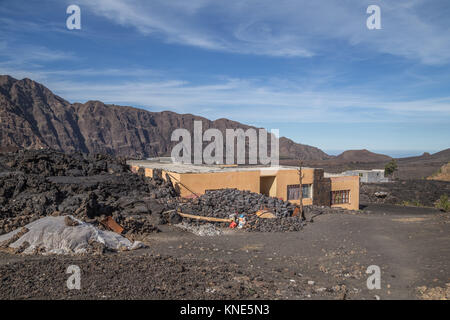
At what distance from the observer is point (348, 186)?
25.1 m

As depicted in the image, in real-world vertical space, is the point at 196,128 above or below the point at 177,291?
above

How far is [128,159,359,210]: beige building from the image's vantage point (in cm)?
1886

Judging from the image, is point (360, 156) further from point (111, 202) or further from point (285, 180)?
point (111, 202)

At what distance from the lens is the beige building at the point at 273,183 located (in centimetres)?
1886

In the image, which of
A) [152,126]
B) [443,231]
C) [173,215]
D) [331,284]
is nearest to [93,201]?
[173,215]

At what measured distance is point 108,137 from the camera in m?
124

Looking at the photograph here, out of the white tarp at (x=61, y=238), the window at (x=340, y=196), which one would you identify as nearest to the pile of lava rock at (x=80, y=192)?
the white tarp at (x=61, y=238)

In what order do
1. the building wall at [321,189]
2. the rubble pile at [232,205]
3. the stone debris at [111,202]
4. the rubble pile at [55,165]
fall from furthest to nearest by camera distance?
the building wall at [321,189] → the rubble pile at [55,165] → the rubble pile at [232,205] → the stone debris at [111,202]

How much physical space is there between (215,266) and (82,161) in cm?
1433

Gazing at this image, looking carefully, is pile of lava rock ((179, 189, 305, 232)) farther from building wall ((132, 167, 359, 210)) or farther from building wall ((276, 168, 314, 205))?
building wall ((276, 168, 314, 205))

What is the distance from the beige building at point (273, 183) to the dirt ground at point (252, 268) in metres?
6.48

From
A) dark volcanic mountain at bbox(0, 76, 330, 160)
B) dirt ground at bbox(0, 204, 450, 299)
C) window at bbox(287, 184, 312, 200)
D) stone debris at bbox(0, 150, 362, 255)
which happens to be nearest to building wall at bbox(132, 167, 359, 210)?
window at bbox(287, 184, 312, 200)

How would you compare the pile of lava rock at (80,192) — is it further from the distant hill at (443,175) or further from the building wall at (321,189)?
the distant hill at (443,175)
